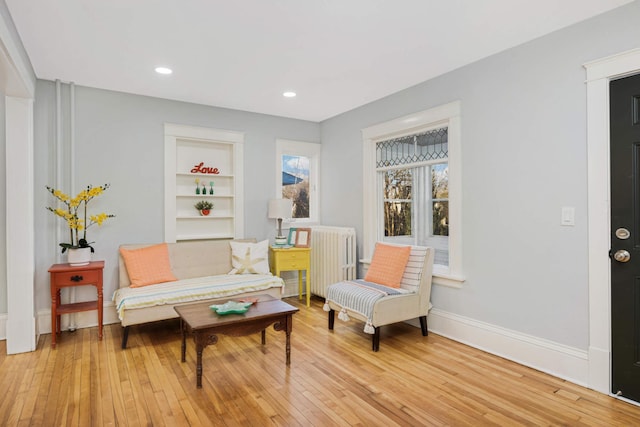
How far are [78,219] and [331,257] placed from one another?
2756 millimetres

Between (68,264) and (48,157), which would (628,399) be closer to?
(68,264)

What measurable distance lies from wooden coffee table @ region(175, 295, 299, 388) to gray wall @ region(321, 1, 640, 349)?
162cm

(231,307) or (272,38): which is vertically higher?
(272,38)

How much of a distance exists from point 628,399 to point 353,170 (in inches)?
131

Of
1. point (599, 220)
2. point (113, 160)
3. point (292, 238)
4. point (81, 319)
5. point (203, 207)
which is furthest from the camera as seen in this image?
point (292, 238)

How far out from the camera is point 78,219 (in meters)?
3.64

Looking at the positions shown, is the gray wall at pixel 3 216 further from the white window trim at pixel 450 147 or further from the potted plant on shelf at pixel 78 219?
the white window trim at pixel 450 147

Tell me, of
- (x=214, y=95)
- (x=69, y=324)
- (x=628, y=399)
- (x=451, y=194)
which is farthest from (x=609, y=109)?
(x=69, y=324)

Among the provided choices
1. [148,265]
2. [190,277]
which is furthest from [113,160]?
[190,277]

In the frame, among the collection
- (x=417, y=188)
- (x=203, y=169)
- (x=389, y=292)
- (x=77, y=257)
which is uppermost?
(x=203, y=169)

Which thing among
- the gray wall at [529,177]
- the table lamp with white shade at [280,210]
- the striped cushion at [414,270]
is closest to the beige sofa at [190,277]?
the table lamp with white shade at [280,210]

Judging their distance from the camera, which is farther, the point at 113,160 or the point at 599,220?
the point at 113,160

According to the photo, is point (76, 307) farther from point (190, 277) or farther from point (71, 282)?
point (190, 277)

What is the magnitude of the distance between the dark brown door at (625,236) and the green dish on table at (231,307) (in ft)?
8.28
